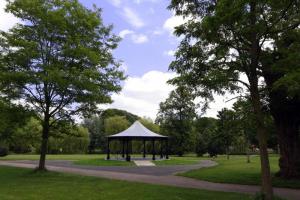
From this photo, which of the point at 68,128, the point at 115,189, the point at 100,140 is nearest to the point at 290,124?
the point at 115,189

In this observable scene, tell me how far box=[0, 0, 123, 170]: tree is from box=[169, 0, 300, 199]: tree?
378 inches

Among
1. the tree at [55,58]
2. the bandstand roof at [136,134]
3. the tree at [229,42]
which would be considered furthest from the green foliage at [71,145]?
the tree at [229,42]

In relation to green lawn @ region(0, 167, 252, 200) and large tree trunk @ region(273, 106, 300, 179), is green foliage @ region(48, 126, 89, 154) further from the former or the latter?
green lawn @ region(0, 167, 252, 200)

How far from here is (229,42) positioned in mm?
13164

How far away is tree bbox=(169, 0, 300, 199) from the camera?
1171 cm

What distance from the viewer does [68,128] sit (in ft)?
83.6

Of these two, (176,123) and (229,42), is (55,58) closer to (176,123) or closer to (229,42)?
(229,42)

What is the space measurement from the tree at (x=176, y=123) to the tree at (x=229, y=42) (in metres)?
52.8

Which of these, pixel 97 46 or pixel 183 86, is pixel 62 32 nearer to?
pixel 97 46

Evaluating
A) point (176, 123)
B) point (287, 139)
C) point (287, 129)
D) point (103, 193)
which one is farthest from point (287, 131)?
point (176, 123)

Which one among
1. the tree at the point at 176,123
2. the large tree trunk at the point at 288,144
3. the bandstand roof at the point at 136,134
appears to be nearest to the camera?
the large tree trunk at the point at 288,144

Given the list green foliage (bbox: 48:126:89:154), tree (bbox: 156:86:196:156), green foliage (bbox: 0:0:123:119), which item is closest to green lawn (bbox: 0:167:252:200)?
green foliage (bbox: 0:0:123:119)

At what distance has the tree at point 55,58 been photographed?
22.2 metres

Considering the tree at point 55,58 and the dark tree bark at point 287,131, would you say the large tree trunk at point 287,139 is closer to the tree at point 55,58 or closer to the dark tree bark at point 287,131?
the dark tree bark at point 287,131
